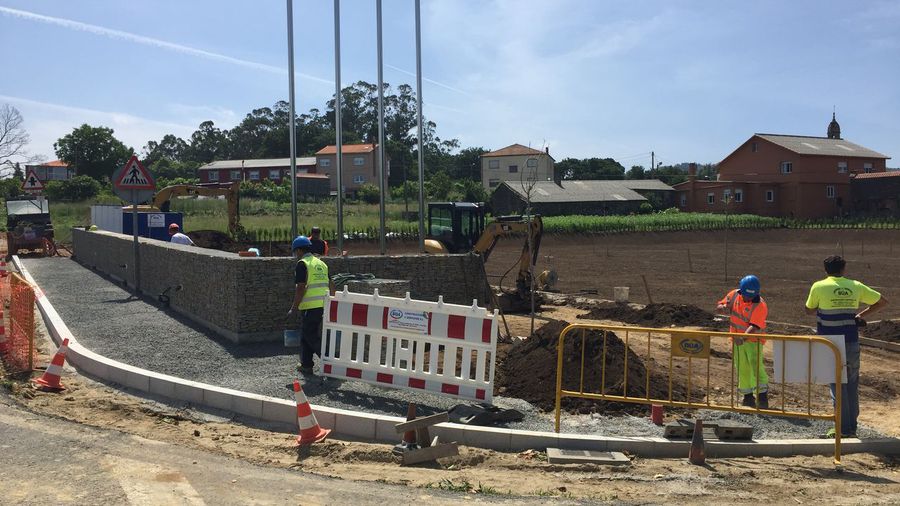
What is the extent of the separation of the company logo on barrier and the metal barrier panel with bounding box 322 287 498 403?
1854 mm

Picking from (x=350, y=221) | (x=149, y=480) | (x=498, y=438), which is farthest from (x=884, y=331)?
(x=350, y=221)

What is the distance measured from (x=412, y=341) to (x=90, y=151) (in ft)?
242

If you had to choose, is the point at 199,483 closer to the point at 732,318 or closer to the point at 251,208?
the point at 732,318

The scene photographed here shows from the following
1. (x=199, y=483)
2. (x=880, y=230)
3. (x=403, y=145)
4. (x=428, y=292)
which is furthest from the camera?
(x=403, y=145)

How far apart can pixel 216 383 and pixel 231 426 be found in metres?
1.28

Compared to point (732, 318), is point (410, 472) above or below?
below

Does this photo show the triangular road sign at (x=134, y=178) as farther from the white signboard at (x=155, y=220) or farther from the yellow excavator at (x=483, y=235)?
the white signboard at (x=155, y=220)

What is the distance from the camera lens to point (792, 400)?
359 inches

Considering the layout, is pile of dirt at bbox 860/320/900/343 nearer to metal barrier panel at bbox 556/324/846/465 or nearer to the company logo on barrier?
metal barrier panel at bbox 556/324/846/465

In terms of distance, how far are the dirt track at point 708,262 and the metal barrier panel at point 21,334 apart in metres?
14.1

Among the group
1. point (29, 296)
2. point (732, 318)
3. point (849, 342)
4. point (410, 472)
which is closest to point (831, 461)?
point (849, 342)

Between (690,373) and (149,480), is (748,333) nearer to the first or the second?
(690,373)

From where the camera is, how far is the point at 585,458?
646 cm

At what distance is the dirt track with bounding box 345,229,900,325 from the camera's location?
21.6 meters
